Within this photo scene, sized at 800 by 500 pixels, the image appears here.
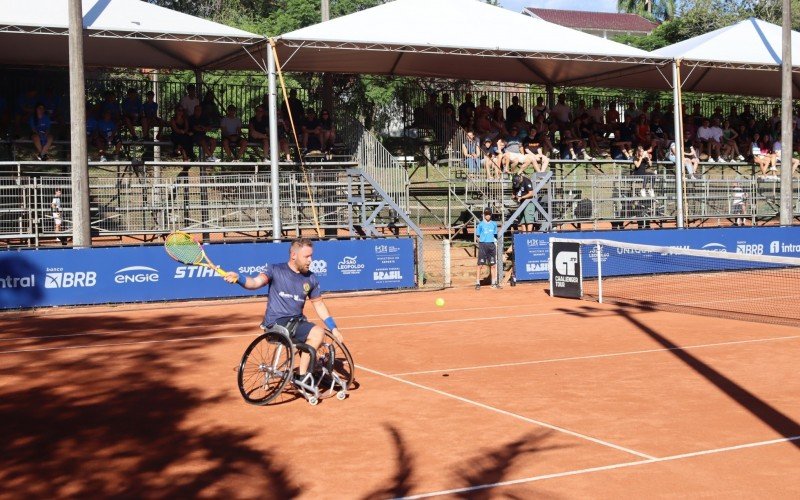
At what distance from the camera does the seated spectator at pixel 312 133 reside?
27.5m

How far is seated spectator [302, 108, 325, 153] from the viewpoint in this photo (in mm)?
27484

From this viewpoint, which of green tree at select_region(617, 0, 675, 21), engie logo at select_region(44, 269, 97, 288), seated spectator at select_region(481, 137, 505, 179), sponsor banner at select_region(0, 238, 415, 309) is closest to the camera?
sponsor banner at select_region(0, 238, 415, 309)

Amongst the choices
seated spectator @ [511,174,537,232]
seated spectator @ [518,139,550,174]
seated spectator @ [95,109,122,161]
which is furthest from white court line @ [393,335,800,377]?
seated spectator @ [95,109,122,161]

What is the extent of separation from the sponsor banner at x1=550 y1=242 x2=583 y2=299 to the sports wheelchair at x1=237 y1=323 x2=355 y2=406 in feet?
36.4

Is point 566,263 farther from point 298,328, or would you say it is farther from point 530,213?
point 298,328

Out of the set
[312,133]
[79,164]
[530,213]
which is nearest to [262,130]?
[312,133]

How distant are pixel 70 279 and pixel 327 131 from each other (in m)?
9.67

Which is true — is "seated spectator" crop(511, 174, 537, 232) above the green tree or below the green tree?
below

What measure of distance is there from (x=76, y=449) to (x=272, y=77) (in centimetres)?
1611

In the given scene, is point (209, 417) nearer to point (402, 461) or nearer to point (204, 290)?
point (402, 461)

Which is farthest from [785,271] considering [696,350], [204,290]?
[204,290]

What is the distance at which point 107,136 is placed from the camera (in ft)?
86.6

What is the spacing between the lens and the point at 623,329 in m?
16.5

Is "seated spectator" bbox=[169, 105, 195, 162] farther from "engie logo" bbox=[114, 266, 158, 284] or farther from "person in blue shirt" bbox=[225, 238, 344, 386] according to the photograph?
"person in blue shirt" bbox=[225, 238, 344, 386]
